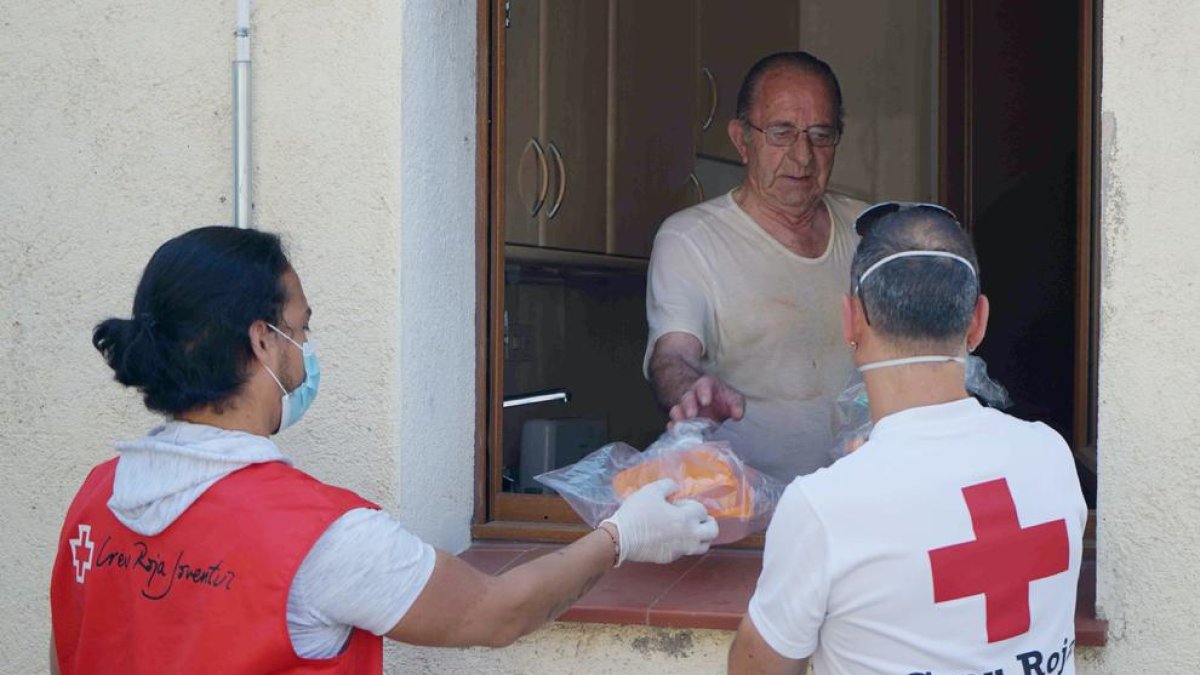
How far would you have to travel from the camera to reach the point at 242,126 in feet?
9.41

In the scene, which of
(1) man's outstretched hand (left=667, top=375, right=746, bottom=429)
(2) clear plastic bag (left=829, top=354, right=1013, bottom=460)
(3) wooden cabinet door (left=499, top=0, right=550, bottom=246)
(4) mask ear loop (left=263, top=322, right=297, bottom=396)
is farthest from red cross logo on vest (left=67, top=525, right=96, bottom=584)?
(3) wooden cabinet door (left=499, top=0, right=550, bottom=246)

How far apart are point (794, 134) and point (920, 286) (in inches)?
72.8

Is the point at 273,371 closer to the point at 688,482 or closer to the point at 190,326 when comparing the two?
the point at 190,326

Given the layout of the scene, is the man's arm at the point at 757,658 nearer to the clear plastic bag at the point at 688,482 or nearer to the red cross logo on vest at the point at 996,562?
the red cross logo on vest at the point at 996,562

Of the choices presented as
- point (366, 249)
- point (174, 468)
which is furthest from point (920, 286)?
point (366, 249)

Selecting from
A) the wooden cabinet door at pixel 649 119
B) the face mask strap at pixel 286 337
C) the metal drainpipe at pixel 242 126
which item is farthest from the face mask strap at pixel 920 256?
the wooden cabinet door at pixel 649 119

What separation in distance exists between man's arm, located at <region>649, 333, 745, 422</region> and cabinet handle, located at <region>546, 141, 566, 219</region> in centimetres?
54

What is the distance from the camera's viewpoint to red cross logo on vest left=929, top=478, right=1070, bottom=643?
5.94 feet

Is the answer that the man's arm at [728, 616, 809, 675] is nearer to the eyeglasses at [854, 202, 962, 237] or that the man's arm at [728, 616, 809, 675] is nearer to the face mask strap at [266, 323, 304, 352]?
the eyeglasses at [854, 202, 962, 237]

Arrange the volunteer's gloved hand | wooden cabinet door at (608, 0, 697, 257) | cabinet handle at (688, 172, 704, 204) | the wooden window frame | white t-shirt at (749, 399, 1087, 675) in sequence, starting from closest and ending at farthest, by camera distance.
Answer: white t-shirt at (749, 399, 1087, 675)
the volunteer's gloved hand
the wooden window frame
wooden cabinet door at (608, 0, 697, 257)
cabinet handle at (688, 172, 704, 204)

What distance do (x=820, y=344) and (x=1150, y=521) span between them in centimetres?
128

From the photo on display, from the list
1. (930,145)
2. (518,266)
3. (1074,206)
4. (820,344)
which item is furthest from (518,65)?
(930,145)

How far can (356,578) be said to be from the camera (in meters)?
1.97

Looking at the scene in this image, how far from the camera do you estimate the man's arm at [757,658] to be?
1908 mm
